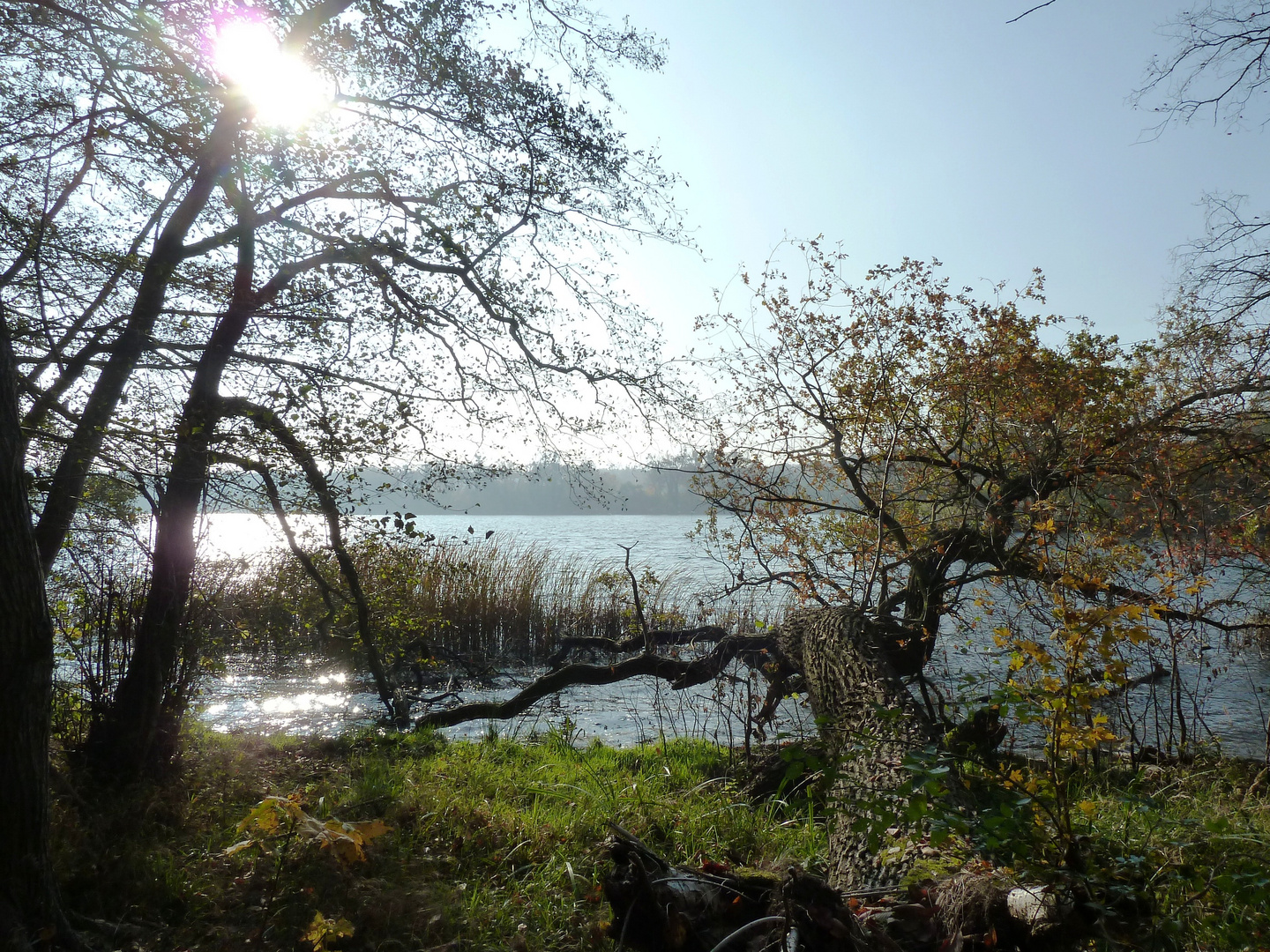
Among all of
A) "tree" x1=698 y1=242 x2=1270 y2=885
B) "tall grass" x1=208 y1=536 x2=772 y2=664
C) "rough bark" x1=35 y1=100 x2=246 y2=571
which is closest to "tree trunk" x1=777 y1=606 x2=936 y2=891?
"tree" x1=698 y1=242 x2=1270 y2=885

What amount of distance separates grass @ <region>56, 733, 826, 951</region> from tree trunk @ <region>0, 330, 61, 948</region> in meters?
0.56

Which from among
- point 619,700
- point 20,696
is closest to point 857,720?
point 20,696

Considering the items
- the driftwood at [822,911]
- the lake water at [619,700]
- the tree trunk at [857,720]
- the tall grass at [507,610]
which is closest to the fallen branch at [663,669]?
the lake water at [619,700]

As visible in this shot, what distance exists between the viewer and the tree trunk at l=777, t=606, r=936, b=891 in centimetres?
248

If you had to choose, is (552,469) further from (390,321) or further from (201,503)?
(201,503)

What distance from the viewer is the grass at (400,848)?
3.04 metres

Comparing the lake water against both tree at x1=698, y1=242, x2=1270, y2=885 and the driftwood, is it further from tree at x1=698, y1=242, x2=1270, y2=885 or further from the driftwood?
the driftwood

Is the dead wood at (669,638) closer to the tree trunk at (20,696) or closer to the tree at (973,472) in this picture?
the tree at (973,472)

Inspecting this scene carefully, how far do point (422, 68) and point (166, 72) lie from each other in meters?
1.66

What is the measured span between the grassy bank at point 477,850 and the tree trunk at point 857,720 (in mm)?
260

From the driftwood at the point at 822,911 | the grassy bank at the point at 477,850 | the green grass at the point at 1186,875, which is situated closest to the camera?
the green grass at the point at 1186,875

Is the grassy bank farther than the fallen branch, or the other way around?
the fallen branch

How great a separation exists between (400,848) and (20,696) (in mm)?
1927

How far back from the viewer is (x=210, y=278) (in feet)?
16.4
